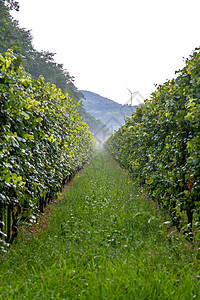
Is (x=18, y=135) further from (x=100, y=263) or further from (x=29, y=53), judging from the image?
(x=29, y=53)

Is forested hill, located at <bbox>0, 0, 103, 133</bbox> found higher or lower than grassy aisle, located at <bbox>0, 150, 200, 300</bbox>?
higher

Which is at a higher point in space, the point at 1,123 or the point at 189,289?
the point at 1,123

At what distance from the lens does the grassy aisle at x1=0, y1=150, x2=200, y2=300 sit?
2.29m

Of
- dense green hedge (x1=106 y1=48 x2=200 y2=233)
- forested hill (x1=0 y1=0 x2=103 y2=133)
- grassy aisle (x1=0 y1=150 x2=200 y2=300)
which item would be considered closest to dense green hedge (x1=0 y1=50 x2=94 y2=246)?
grassy aisle (x1=0 y1=150 x2=200 y2=300)

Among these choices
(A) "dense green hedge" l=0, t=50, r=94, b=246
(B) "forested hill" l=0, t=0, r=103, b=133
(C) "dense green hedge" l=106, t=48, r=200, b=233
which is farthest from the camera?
(B) "forested hill" l=0, t=0, r=103, b=133

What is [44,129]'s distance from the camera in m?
4.54

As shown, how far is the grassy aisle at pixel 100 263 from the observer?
2293 mm

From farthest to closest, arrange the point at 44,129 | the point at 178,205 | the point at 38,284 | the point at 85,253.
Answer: the point at 44,129 < the point at 178,205 < the point at 85,253 < the point at 38,284

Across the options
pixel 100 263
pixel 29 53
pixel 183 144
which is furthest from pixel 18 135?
pixel 29 53

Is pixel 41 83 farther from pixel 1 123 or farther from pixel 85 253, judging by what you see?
pixel 85 253

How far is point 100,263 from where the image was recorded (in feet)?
9.46

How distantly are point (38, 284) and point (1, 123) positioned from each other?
1.79 m

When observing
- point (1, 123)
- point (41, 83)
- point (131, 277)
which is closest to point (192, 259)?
point (131, 277)

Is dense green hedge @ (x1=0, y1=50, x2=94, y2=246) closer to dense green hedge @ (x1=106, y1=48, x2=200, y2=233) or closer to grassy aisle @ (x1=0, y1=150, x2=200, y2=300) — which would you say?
grassy aisle @ (x1=0, y1=150, x2=200, y2=300)
